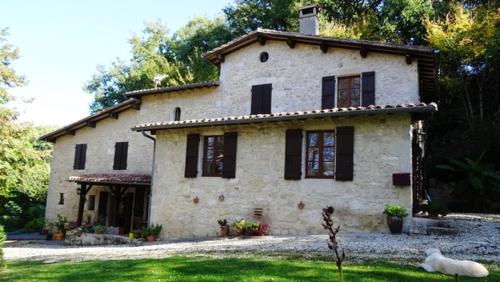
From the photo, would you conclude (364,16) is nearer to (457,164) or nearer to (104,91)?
(457,164)

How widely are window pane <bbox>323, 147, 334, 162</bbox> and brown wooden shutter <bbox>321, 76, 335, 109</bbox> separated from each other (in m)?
2.32

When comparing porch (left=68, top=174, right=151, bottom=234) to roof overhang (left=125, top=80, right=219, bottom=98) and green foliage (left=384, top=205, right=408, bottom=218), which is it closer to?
roof overhang (left=125, top=80, right=219, bottom=98)

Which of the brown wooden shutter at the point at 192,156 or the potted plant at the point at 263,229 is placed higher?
the brown wooden shutter at the point at 192,156

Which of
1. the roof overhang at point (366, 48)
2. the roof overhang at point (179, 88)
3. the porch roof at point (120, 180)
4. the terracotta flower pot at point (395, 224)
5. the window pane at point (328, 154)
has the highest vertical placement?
the roof overhang at point (366, 48)

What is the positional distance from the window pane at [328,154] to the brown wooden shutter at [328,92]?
2318 millimetres

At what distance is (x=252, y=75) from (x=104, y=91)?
943 inches

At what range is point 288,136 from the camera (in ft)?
39.6

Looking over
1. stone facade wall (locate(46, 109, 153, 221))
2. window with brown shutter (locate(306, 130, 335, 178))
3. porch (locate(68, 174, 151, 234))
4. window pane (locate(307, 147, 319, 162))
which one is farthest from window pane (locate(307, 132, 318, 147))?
stone facade wall (locate(46, 109, 153, 221))

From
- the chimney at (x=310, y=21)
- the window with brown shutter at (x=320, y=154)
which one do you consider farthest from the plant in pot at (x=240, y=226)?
the chimney at (x=310, y=21)

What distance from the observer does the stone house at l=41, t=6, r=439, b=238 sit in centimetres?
1084

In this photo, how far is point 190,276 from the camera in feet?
22.0

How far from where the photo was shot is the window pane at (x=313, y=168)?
11.7m

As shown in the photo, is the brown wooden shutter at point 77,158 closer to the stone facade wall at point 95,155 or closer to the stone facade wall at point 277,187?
the stone facade wall at point 95,155

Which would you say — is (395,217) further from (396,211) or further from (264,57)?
(264,57)
